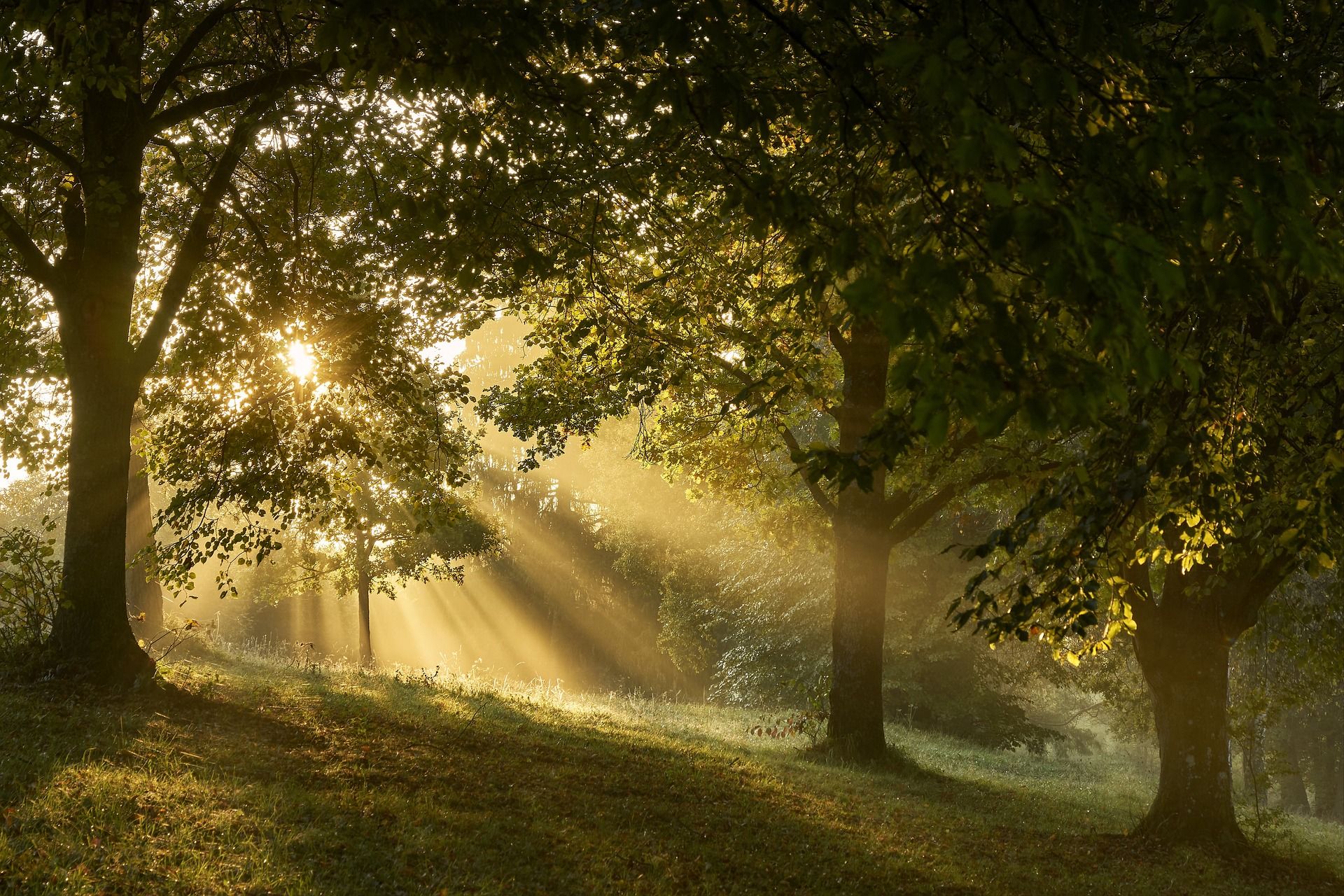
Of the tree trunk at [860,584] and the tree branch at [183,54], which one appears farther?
the tree trunk at [860,584]

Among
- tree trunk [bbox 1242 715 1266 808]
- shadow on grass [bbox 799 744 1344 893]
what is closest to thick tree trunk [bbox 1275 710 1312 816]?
tree trunk [bbox 1242 715 1266 808]

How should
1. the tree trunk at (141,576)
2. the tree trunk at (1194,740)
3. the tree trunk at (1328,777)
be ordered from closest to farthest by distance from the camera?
the tree trunk at (1194,740)
the tree trunk at (141,576)
the tree trunk at (1328,777)

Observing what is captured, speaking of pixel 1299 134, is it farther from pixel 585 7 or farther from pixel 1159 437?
pixel 585 7

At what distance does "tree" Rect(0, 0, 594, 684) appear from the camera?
905cm

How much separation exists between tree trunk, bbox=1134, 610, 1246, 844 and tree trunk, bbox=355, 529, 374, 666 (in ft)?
70.0

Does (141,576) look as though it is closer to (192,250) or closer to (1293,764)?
(192,250)

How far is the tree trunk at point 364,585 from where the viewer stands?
2822cm

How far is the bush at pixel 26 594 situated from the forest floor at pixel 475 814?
813 mm

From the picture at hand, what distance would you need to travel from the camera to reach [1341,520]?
20.6ft

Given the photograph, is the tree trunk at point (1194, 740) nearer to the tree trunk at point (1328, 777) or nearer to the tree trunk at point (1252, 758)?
the tree trunk at point (1252, 758)

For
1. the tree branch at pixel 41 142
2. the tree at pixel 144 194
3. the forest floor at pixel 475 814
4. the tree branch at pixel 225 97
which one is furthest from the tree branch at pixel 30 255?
the forest floor at pixel 475 814

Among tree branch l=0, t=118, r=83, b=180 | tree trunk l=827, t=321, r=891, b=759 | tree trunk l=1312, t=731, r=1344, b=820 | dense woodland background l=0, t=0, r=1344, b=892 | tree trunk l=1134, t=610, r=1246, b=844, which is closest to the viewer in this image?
dense woodland background l=0, t=0, r=1344, b=892

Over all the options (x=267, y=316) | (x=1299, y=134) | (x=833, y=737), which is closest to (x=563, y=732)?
(x=833, y=737)

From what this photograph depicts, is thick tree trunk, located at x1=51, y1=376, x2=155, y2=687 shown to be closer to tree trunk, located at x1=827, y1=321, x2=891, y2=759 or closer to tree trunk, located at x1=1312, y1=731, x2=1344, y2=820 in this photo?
tree trunk, located at x1=827, y1=321, x2=891, y2=759
